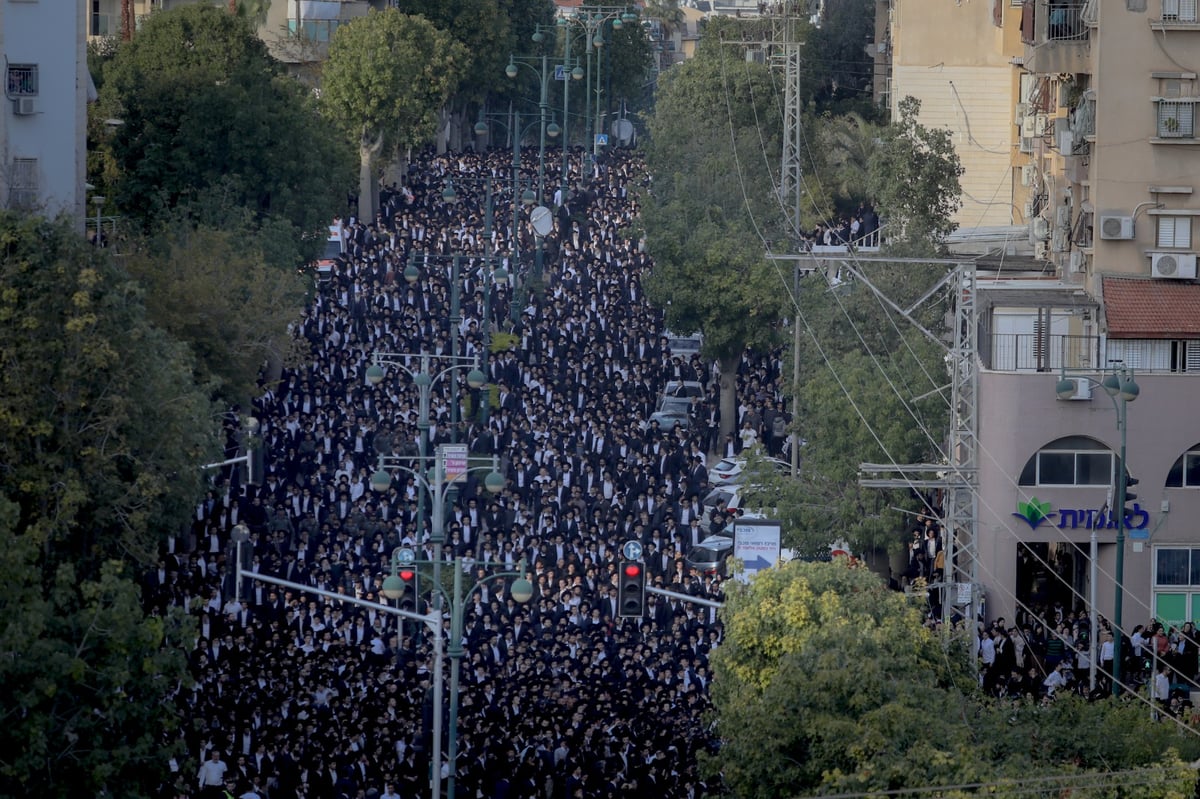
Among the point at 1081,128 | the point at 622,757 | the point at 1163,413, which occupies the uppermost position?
the point at 1081,128

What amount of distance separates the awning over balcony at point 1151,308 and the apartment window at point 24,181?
59.0ft

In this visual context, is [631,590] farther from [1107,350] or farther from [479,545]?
[1107,350]

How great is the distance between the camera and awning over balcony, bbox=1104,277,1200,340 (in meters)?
40.1

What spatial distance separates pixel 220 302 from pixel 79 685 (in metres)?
18.5

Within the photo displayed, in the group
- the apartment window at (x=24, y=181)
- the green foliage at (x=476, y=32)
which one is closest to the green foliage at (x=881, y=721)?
the apartment window at (x=24, y=181)

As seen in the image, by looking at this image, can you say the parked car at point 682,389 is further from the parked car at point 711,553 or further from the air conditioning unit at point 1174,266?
the air conditioning unit at point 1174,266

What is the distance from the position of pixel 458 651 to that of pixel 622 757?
9.42ft

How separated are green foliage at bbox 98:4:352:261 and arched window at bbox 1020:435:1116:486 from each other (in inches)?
719

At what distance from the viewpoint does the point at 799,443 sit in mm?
45406

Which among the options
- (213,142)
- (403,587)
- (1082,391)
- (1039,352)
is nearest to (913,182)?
(1039,352)

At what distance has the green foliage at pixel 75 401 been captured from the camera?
30047mm

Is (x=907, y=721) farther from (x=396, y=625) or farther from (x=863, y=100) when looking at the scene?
(x=863, y=100)

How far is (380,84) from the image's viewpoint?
6750 centimetres

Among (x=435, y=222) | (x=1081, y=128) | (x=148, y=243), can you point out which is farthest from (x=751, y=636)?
(x=435, y=222)
